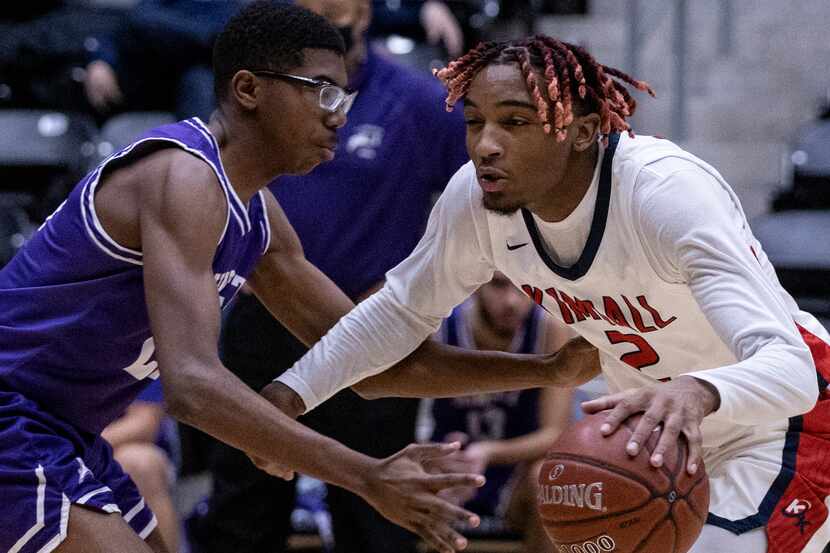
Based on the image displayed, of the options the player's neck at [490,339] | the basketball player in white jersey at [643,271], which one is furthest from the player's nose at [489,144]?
the player's neck at [490,339]

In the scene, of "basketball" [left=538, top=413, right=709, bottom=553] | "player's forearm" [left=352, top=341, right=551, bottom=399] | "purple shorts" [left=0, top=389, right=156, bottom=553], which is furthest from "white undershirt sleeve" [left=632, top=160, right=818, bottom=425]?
"purple shorts" [left=0, top=389, right=156, bottom=553]

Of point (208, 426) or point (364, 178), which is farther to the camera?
point (364, 178)

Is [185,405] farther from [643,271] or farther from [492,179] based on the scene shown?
[643,271]

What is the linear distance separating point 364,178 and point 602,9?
353cm

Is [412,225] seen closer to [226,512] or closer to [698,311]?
[226,512]

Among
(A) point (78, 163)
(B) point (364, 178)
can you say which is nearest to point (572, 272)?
(B) point (364, 178)

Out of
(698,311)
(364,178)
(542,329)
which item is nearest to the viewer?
(698,311)

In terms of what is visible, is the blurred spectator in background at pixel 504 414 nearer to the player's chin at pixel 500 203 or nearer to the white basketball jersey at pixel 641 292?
the white basketball jersey at pixel 641 292

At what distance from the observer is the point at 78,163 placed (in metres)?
7.50

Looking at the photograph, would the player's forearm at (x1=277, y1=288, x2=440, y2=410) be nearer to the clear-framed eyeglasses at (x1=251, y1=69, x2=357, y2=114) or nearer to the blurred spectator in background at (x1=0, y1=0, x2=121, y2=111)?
the clear-framed eyeglasses at (x1=251, y1=69, x2=357, y2=114)

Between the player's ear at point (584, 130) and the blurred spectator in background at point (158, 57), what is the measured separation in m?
3.74

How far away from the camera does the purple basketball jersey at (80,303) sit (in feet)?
10.4

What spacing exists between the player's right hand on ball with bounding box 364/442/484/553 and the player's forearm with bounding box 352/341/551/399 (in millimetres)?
736

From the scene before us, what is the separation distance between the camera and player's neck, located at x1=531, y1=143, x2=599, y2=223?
333cm
